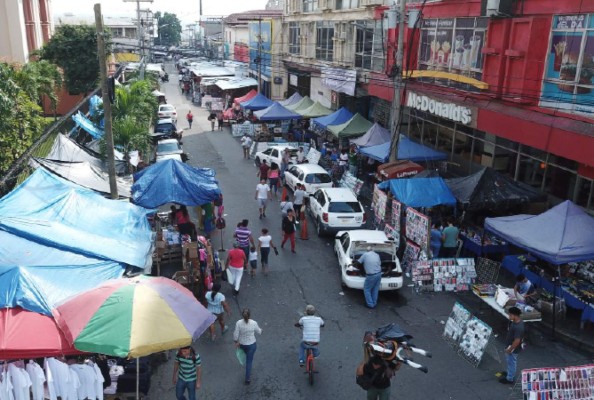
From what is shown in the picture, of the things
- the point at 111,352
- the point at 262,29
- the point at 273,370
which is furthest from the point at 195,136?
the point at 111,352

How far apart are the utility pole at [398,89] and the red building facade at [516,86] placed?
1850 millimetres

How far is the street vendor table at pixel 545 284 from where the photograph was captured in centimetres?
1158

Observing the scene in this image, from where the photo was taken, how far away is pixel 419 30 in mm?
21266

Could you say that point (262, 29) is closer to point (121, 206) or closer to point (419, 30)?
point (419, 30)

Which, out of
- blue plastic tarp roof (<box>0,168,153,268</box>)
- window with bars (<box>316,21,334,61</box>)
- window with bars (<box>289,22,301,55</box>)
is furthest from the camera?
window with bars (<box>289,22,301,55</box>)

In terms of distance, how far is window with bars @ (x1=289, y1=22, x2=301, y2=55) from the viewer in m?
37.3

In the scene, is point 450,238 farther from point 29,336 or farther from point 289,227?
point 29,336

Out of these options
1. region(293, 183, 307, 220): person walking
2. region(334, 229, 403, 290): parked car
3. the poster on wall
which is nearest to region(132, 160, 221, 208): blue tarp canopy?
region(293, 183, 307, 220): person walking

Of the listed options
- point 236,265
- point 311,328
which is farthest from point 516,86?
point 311,328

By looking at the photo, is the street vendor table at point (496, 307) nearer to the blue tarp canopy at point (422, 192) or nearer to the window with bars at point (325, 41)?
the blue tarp canopy at point (422, 192)

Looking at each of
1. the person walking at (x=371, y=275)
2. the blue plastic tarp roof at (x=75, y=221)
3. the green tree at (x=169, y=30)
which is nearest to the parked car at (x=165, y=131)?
the blue plastic tarp roof at (x=75, y=221)

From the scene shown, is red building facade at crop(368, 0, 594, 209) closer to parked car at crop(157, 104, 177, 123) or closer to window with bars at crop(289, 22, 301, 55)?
window with bars at crop(289, 22, 301, 55)

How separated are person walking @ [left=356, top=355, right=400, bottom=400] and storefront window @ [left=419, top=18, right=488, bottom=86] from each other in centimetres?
1280

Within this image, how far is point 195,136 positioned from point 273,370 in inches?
1045
